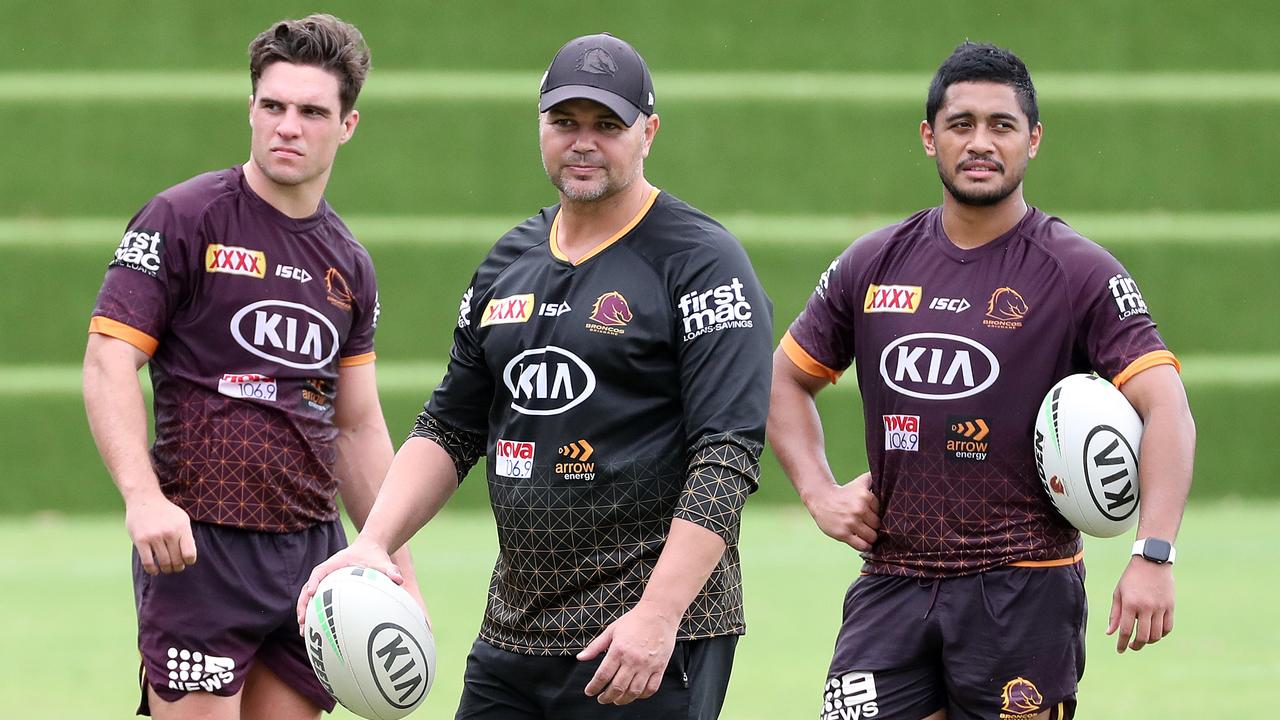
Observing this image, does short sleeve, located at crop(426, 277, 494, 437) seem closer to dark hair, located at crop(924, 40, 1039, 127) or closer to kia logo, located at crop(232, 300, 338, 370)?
kia logo, located at crop(232, 300, 338, 370)

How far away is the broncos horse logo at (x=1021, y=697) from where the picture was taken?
13.3 feet

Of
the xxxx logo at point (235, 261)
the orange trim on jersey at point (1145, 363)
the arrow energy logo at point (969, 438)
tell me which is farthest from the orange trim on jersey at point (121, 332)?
the orange trim on jersey at point (1145, 363)

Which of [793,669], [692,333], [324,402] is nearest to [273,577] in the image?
[324,402]

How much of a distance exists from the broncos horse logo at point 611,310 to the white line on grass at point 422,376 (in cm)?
887

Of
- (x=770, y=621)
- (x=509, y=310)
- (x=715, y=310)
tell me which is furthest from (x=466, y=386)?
(x=770, y=621)

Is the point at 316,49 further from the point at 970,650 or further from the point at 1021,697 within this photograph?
the point at 1021,697

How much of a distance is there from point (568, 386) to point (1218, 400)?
10.8 metres

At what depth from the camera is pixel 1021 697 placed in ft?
13.3

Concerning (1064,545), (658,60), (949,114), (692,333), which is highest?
(658,60)

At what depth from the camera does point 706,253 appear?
3635 mm

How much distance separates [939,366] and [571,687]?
1.20 metres

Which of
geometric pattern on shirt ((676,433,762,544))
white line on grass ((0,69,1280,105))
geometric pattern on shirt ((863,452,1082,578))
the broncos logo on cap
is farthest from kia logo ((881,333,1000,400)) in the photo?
white line on grass ((0,69,1280,105))

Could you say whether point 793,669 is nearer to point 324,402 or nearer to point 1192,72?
point 324,402

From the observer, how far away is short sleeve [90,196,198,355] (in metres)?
4.32
